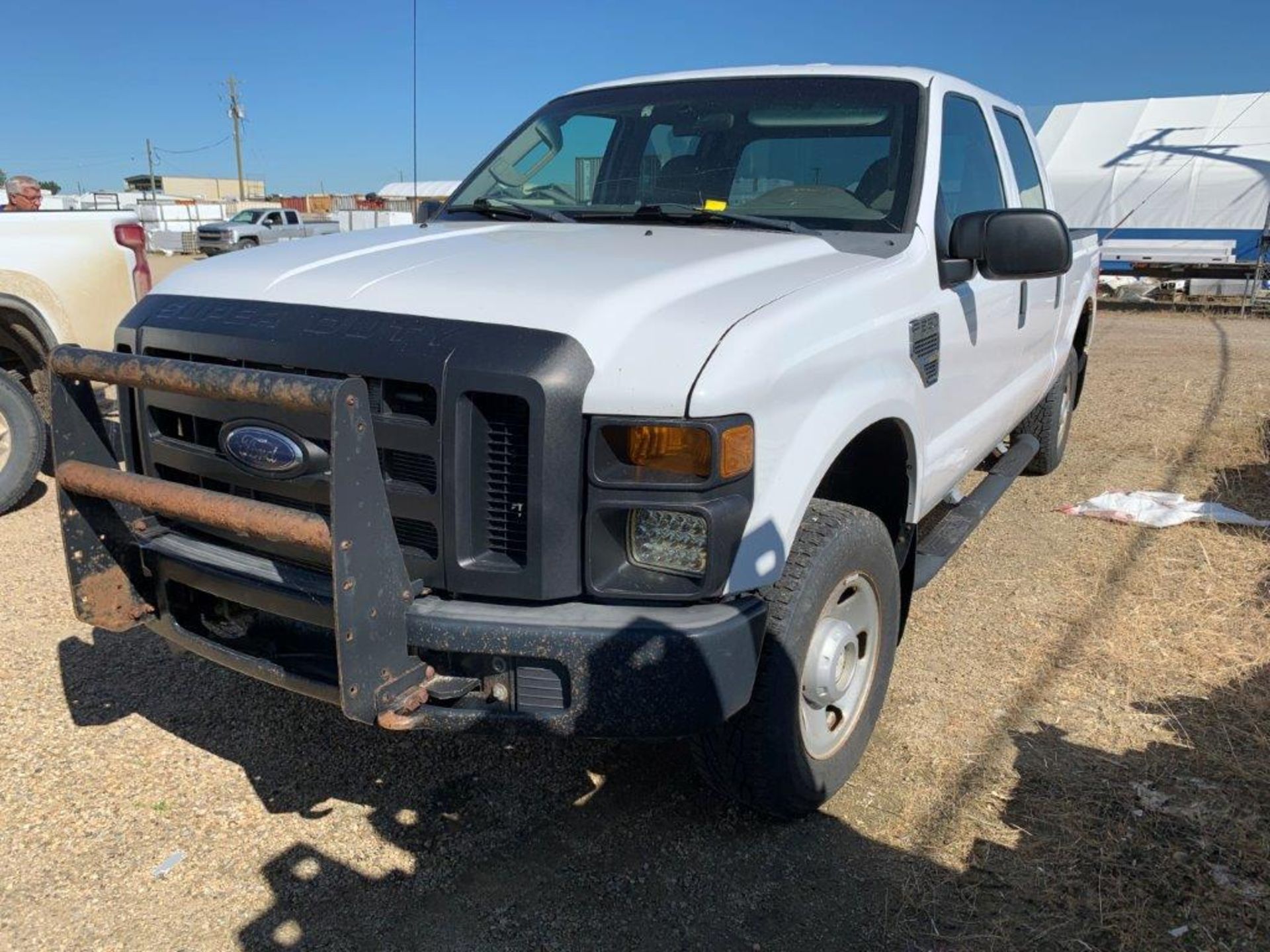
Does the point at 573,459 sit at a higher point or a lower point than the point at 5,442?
higher

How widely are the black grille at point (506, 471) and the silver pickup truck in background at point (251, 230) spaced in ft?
99.6

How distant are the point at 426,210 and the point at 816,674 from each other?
272 cm

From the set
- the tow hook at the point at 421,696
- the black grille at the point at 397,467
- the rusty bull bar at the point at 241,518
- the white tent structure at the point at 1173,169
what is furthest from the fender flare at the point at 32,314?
the white tent structure at the point at 1173,169

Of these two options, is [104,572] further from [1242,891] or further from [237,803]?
[1242,891]

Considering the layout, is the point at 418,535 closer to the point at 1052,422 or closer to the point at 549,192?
the point at 549,192

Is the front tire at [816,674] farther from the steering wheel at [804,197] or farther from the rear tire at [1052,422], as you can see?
the rear tire at [1052,422]

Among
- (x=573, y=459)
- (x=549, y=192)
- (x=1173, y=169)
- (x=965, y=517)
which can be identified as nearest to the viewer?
(x=573, y=459)

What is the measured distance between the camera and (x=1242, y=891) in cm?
256

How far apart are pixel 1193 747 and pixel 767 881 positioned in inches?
62.3

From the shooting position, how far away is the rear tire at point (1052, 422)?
20.1 feet

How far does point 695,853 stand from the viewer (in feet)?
9.21

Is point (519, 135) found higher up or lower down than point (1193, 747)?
higher up

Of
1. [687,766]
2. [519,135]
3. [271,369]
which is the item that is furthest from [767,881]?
[519,135]

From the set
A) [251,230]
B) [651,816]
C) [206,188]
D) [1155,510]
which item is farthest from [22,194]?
[206,188]
